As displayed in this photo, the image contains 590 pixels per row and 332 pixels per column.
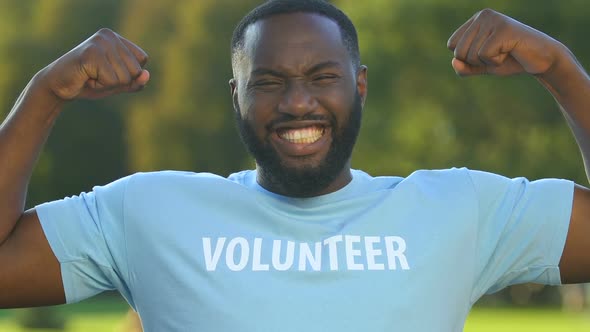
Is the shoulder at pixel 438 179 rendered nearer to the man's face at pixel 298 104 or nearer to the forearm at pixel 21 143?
the man's face at pixel 298 104

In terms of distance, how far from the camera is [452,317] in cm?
350

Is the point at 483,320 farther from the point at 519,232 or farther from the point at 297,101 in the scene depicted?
the point at 297,101

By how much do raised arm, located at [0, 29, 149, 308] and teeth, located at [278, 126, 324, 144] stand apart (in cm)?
44

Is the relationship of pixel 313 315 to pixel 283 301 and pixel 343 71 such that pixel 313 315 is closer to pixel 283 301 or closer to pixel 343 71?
pixel 283 301

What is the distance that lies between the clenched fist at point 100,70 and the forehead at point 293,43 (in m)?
0.34

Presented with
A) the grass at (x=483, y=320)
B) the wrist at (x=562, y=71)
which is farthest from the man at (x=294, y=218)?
the grass at (x=483, y=320)

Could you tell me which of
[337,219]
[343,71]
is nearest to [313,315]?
[337,219]

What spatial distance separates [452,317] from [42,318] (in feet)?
78.0

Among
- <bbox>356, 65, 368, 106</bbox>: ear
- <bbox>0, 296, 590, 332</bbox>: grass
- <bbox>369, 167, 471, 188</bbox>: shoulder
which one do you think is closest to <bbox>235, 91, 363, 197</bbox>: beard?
<bbox>356, 65, 368, 106</bbox>: ear

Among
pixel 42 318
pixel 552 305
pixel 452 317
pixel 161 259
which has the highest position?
pixel 161 259

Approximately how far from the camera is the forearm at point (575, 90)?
145 inches

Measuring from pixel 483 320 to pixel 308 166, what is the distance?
2471 centimetres

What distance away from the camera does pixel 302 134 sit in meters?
3.54

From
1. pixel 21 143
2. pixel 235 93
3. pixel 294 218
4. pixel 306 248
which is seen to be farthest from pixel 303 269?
pixel 21 143
